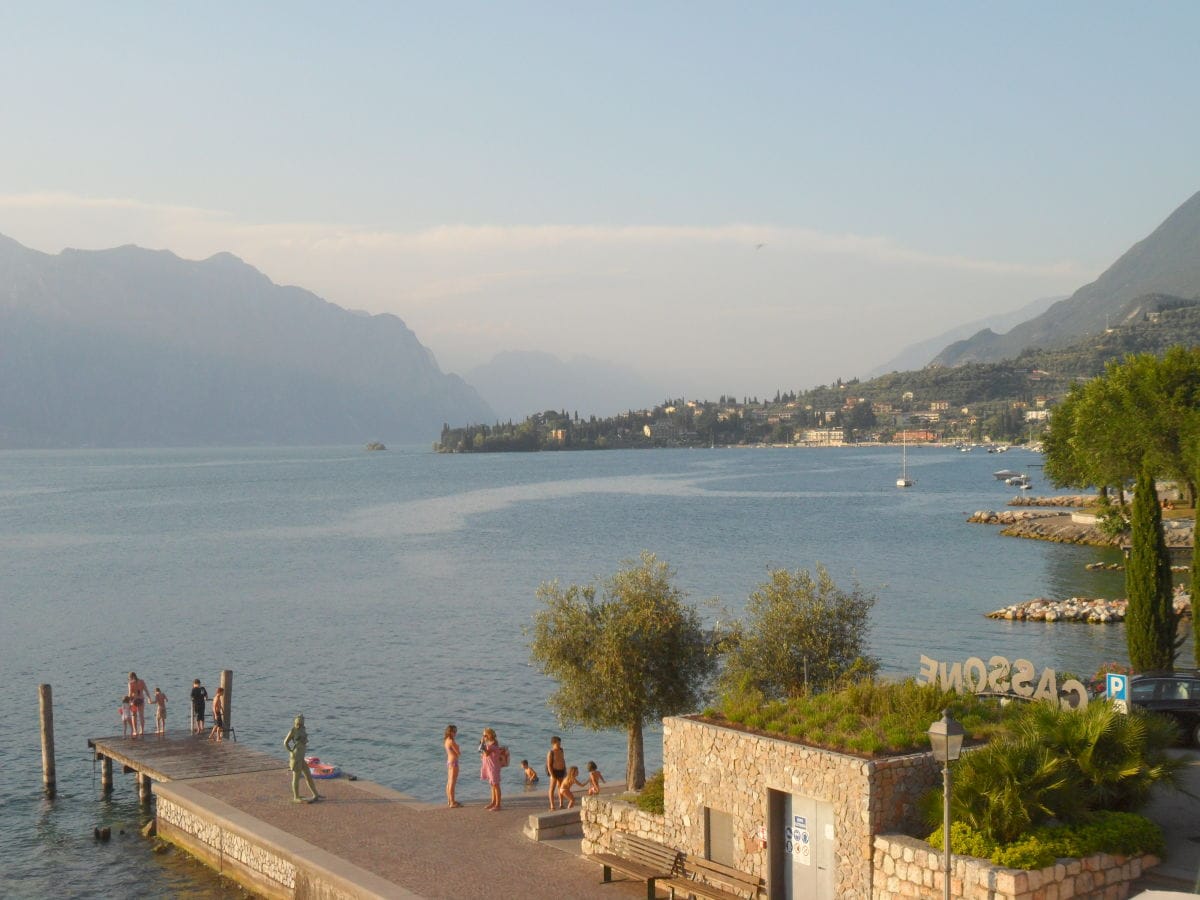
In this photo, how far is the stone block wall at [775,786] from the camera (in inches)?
556

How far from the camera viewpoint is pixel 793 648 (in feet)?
76.4

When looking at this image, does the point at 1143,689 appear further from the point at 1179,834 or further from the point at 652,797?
the point at 652,797

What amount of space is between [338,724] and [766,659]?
14347 mm

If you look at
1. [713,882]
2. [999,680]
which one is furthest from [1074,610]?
[713,882]

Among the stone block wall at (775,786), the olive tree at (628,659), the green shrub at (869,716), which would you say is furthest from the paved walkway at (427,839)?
the green shrub at (869,716)

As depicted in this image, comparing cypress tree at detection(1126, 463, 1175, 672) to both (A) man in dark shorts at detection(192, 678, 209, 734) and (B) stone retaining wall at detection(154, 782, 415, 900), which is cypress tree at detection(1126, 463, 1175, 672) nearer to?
(B) stone retaining wall at detection(154, 782, 415, 900)

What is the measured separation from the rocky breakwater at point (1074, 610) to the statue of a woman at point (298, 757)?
33984 millimetres

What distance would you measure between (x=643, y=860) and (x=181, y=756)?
1340 cm

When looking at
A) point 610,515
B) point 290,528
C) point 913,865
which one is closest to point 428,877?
point 913,865

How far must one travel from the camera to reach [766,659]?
23.2m

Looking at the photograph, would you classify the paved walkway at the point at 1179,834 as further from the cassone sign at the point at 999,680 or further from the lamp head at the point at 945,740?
the lamp head at the point at 945,740

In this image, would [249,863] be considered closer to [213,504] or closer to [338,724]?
[338,724]

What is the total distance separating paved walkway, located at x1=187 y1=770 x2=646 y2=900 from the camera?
16875mm

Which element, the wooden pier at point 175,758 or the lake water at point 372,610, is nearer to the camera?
the wooden pier at point 175,758
